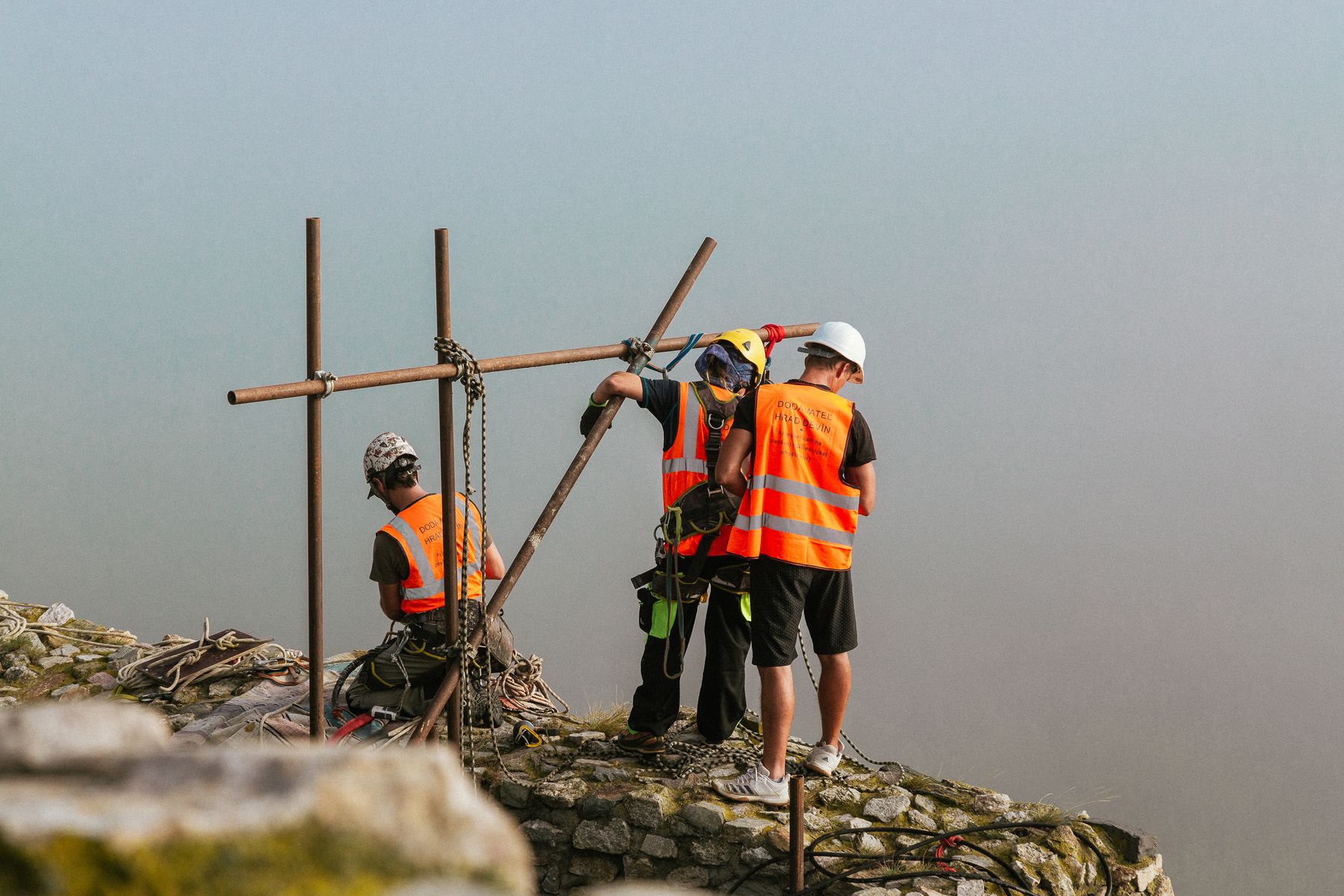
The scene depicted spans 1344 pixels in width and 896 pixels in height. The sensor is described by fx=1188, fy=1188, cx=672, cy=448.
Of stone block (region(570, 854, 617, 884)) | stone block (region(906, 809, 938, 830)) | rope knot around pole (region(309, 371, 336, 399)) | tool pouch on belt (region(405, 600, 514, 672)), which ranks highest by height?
rope knot around pole (region(309, 371, 336, 399))

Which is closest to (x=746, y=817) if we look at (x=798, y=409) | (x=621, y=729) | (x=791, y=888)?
(x=791, y=888)

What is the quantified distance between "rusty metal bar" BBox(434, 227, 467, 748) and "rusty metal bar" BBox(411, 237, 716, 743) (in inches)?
4.0

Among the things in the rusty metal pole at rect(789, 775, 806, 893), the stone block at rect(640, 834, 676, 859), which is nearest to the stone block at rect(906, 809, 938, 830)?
the rusty metal pole at rect(789, 775, 806, 893)

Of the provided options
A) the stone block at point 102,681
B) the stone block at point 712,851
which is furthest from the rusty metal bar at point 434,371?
the stone block at point 102,681

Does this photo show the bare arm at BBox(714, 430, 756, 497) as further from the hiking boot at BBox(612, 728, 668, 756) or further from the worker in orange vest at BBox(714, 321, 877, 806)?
the hiking boot at BBox(612, 728, 668, 756)

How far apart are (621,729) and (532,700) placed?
0.99 meters

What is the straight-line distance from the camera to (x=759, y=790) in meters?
6.02

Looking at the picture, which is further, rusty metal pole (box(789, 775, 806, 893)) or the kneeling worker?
the kneeling worker

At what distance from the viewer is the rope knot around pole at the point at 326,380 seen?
213 inches

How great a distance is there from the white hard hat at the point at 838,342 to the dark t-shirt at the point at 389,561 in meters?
2.01

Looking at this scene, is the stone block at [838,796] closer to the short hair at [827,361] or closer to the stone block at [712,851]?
the stone block at [712,851]

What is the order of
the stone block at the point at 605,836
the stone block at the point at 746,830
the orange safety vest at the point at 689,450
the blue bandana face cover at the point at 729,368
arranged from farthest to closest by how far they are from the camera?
1. the blue bandana face cover at the point at 729,368
2. the orange safety vest at the point at 689,450
3. the stone block at the point at 605,836
4. the stone block at the point at 746,830

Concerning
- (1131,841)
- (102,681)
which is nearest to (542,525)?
(1131,841)

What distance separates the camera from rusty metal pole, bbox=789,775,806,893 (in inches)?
208
